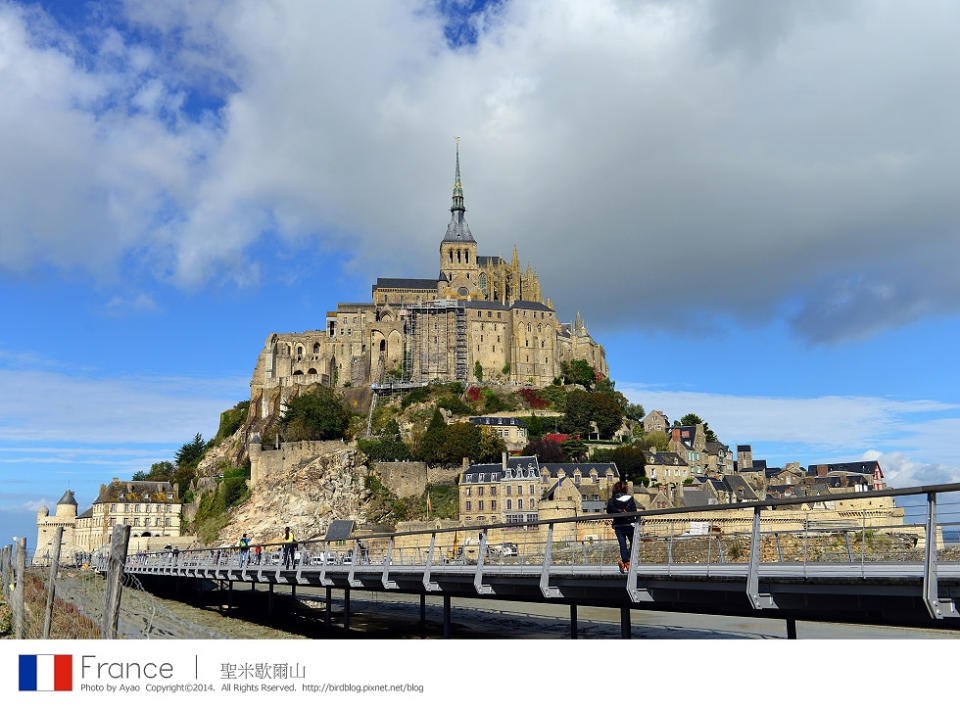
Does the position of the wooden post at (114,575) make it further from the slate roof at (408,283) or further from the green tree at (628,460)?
the slate roof at (408,283)

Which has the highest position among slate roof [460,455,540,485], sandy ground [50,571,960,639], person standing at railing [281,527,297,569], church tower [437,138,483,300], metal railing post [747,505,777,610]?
church tower [437,138,483,300]

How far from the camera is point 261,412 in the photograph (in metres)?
97.4

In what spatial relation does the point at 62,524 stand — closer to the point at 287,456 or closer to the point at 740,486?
the point at 287,456

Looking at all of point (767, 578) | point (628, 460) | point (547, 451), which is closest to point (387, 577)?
point (767, 578)

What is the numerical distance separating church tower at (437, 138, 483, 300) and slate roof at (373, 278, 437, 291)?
1.31 meters

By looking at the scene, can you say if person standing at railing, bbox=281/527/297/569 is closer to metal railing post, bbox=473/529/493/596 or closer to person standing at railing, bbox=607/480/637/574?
metal railing post, bbox=473/529/493/596

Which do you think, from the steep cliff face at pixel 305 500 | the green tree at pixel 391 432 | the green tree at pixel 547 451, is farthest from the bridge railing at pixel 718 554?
the green tree at pixel 391 432

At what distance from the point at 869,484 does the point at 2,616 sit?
293 feet
